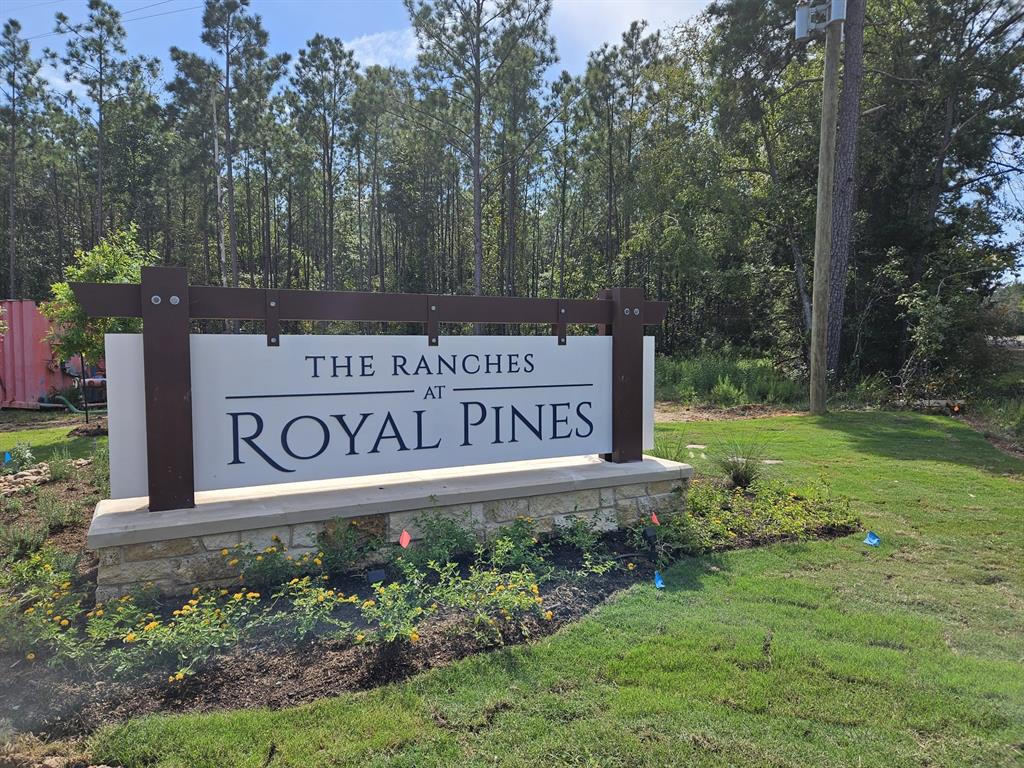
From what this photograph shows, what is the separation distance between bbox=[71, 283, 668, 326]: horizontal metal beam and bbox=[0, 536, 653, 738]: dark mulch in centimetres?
162

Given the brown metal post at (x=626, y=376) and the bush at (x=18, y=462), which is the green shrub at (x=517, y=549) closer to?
the brown metal post at (x=626, y=376)

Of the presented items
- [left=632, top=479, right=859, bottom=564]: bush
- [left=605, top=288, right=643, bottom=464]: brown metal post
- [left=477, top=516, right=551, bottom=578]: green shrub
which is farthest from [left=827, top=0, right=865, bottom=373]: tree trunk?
[left=477, top=516, right=551, bottom=578]: green shrub

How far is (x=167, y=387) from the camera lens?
3.15 m

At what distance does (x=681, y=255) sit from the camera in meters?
17.8

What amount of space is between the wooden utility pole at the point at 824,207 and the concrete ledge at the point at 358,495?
6835 mm

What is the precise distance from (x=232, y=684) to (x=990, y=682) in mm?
2775

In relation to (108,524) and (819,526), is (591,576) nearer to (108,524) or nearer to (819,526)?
(819,526)

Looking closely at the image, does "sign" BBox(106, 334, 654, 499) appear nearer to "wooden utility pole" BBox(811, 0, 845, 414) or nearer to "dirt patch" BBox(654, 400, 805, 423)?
"dirt patch" BBox(654, 400, 805, 423)

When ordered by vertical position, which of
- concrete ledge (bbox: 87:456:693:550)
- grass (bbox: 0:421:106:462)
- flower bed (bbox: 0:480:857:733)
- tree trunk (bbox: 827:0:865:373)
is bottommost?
grass (bbox: 0:421:106:462)

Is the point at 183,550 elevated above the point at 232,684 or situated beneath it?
elevated above

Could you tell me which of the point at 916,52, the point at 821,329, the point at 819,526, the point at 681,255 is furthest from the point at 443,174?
the point at 819,526

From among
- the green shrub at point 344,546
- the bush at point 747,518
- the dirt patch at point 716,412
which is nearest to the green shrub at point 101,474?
the green shrub at point 344,546

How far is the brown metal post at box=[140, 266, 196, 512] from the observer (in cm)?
311

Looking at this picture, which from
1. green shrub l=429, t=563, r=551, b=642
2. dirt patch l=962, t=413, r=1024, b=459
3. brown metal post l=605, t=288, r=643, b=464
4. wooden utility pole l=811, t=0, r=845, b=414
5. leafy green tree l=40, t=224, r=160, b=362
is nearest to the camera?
green shrub l=429, t=563, r=551, b=642
